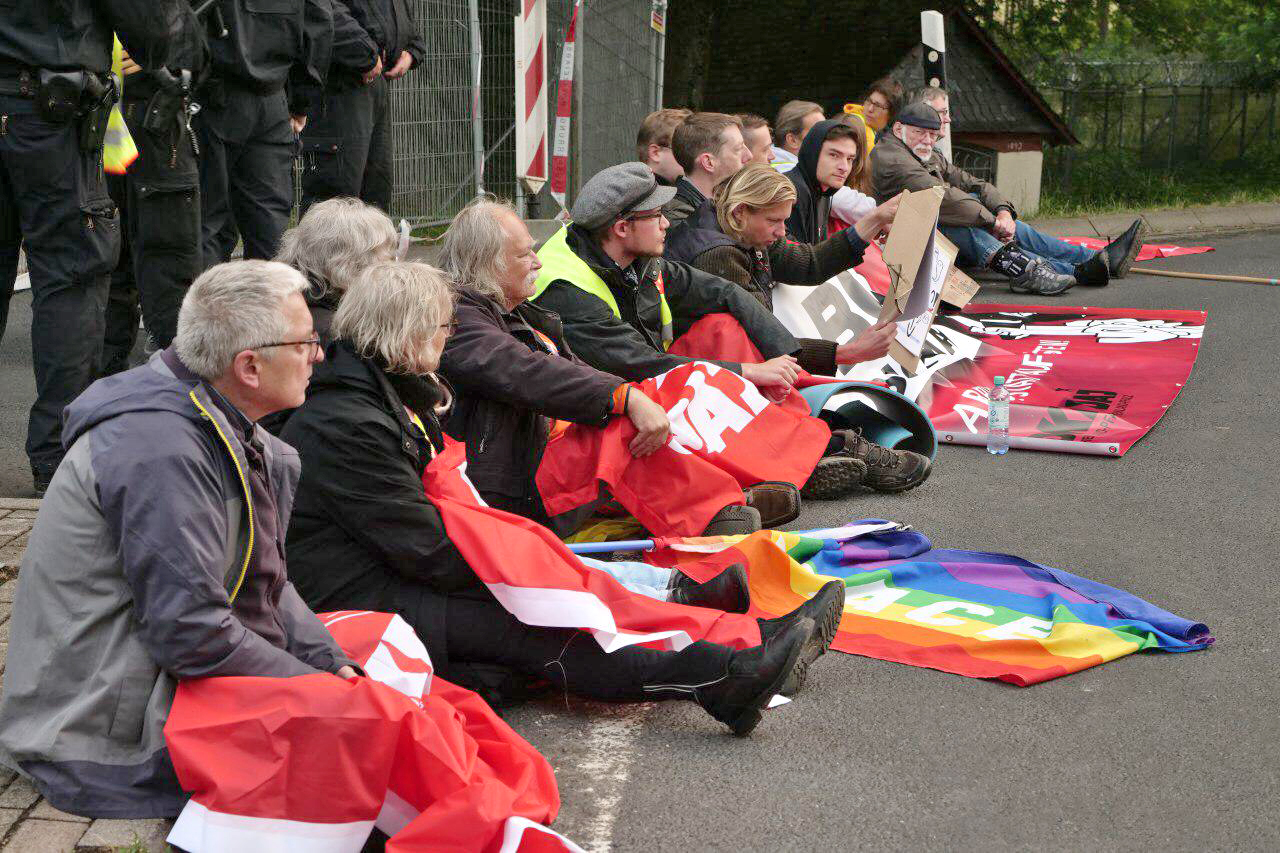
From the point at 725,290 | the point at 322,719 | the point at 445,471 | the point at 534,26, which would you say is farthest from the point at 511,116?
the point at 322,719

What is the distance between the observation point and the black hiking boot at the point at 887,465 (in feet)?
20.1

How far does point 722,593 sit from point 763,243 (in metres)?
2.99

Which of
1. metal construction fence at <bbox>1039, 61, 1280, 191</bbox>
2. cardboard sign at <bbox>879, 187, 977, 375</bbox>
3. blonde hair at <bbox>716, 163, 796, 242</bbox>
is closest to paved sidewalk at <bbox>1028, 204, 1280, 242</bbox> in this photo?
metal construction fence at <bbox>1039, 61, 1280, 191</bbox>

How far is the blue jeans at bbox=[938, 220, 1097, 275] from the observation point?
35.9ft

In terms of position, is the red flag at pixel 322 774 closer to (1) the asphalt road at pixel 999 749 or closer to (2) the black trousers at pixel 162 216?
(1) the asphalt road at pixel 999 749

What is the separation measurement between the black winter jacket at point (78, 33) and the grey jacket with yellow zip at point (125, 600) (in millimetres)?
2289

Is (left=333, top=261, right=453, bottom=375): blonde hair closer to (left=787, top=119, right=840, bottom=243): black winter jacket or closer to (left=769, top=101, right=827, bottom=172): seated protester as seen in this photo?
(left=787, top=119, right=840, bottom=243): black winter jacket

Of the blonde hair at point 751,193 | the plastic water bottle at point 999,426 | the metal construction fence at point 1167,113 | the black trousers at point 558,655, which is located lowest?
the black trousers at point 558,655

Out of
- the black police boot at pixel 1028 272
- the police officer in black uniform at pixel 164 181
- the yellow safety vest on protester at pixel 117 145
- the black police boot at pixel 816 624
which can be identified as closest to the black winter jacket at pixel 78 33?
the yellow safety vest on protester at pixel 117 145

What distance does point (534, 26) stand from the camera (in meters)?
10.1

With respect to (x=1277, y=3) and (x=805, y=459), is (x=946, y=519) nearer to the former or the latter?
(x=805, y=459)

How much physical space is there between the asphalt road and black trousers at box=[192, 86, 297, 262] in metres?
1.51

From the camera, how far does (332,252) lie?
456 cm

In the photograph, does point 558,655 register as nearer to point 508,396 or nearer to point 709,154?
point 508,396
